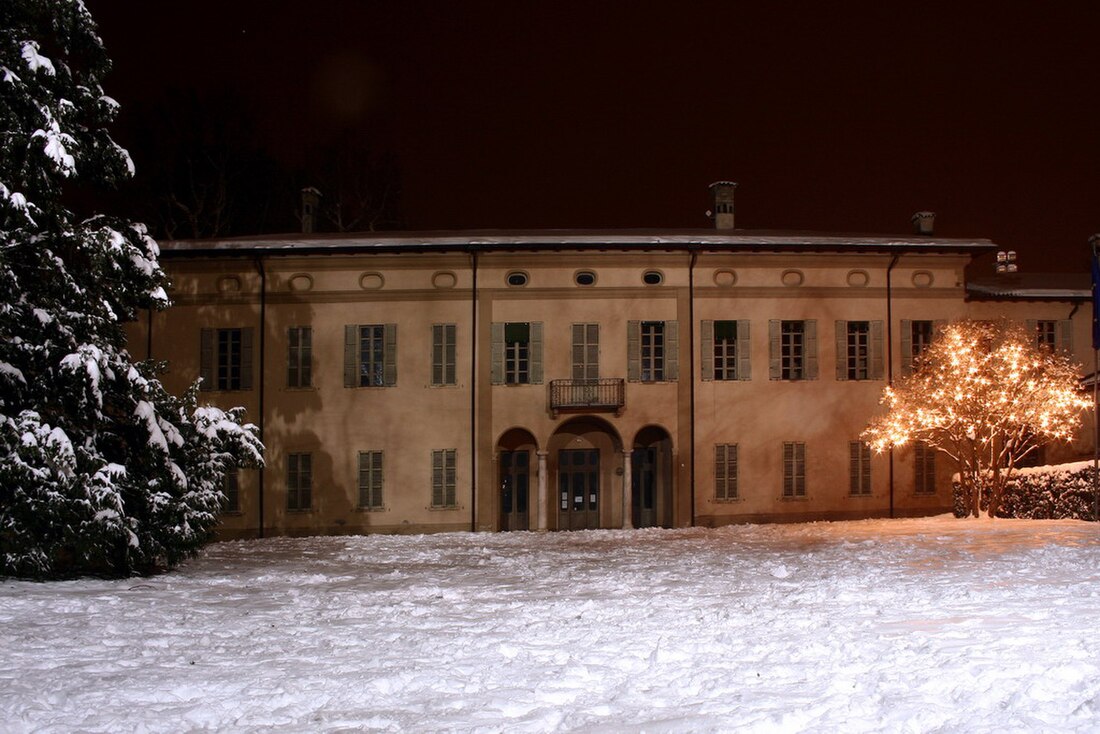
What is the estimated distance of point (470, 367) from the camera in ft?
99.2

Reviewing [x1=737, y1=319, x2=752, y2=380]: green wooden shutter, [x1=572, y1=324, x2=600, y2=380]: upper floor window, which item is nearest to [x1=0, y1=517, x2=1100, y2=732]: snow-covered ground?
[x1=572, y1=324, x2=600, y2=380]: upper floor window

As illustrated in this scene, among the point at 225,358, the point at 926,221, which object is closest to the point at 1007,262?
the point at 926,221

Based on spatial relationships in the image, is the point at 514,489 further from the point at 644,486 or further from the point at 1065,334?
the point at 1065,334

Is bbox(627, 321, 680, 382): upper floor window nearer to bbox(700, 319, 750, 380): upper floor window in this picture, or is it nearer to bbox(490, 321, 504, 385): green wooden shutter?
bbox(700, 319, 750, 380): upper floor window

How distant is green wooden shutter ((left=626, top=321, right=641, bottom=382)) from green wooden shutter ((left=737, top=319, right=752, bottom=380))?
270 cm

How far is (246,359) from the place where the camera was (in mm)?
30453

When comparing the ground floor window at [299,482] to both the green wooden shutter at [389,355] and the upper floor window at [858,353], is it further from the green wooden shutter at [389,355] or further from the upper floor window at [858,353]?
the upper floor window at [858,353]

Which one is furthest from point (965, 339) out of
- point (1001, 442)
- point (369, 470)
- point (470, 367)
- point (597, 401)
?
point (369, 470)

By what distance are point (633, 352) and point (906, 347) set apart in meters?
7.43

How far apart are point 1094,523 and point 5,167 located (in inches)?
878

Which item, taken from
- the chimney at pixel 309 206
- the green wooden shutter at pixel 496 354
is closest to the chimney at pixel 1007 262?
the green wooden shutter at pixel 496 354

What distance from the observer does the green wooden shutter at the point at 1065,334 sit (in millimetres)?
31188

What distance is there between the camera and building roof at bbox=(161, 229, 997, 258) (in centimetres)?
2995

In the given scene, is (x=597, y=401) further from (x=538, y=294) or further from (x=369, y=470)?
(x=369, y=470)
